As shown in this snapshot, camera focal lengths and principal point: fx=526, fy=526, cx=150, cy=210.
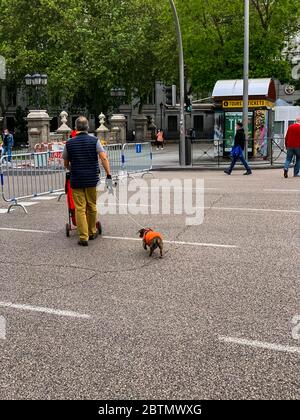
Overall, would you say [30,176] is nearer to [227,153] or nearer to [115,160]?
[115,160]

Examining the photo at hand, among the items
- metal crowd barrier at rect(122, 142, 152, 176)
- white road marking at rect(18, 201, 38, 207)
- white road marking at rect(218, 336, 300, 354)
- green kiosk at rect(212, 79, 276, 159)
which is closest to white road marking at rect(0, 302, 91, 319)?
white road marking at rect(218, 336, 300, 354)

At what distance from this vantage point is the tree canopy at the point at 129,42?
26781 millimetres

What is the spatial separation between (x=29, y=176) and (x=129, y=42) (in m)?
30.5

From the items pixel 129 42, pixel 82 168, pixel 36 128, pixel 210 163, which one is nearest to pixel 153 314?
pixel 82 168

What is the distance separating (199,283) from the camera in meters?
5.69

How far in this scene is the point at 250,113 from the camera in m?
22.3

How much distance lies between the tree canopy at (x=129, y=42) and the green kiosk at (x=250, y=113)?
15.4 feet

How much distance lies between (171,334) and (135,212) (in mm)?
6123

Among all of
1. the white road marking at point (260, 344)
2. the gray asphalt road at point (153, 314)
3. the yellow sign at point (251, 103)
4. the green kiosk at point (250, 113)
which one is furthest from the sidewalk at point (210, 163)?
the white road marking at point (260, 344)

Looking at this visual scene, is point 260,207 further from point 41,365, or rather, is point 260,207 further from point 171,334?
point 41,365

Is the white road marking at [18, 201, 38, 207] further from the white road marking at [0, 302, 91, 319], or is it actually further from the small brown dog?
the white road marking at [0, 302, 91, 319]

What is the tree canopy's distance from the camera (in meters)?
26.8
